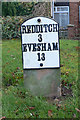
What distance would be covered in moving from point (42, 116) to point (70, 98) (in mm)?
848

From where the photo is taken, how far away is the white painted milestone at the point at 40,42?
4.13 meters

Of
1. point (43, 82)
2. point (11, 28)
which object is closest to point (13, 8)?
point (11, 28)

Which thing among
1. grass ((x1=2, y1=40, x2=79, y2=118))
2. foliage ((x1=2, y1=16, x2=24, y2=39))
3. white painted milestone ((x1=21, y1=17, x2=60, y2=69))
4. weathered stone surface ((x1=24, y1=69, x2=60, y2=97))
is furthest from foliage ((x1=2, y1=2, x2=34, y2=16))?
weathered stone surface ((x1=24, y1=69, x2=60, y2=97))

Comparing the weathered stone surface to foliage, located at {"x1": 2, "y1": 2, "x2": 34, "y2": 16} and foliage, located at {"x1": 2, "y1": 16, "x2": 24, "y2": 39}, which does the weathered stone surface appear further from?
foliage, located at {"x1": 2, "y1": 2, "x2": 34, "y2": 16}

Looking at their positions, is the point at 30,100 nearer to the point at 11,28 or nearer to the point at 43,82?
the point at 43,82

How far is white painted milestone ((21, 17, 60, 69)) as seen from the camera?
13.5 ft

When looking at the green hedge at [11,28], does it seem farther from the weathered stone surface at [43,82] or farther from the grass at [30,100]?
the weathered stone surface at [43,82]

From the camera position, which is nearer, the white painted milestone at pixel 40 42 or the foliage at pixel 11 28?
the white painted milestone at pixel 40 42

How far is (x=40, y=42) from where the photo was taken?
164 inches

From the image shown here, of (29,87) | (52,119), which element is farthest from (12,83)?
(52,119)

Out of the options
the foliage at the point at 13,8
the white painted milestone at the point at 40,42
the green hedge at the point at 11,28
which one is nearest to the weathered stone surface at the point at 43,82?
the white painted milestone at the point at 40,42

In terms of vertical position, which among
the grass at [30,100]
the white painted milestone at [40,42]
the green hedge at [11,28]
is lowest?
the grass at [30,100]

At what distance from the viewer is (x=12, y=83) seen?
508 centimetres

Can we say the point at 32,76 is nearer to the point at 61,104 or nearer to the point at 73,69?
the point at 61,104
